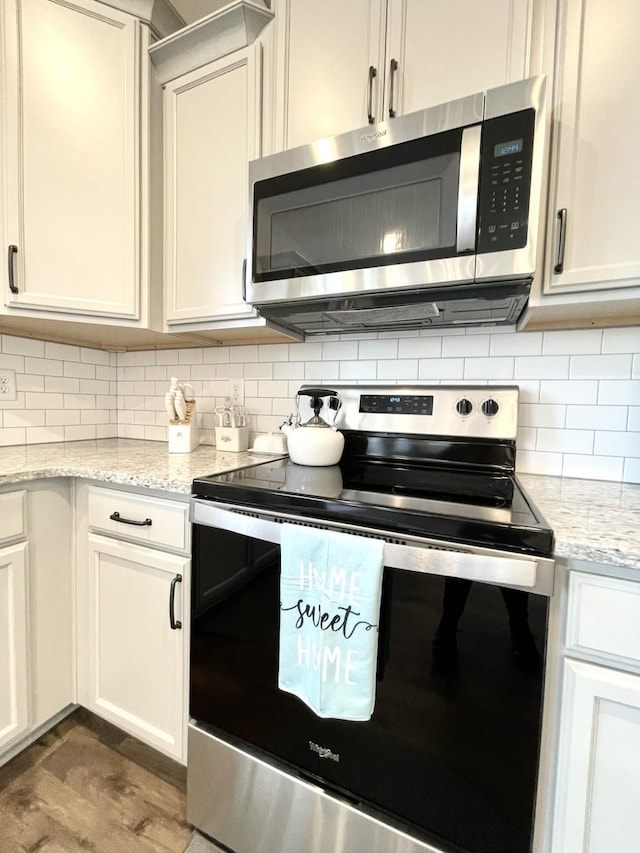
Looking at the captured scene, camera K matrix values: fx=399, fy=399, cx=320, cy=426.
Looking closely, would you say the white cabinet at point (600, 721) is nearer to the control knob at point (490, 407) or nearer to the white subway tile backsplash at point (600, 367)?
the control knob at point (490, 407)

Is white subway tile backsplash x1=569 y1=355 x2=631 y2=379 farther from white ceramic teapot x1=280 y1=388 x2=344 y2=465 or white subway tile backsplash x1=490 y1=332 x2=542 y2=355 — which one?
white ceramic teapot x1=280 y1=388 x2=344 y2=465

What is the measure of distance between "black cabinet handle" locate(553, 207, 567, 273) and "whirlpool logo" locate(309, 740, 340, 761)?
1253 millimetres

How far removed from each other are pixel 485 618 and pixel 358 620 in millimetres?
238

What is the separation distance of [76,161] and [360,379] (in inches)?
49.7

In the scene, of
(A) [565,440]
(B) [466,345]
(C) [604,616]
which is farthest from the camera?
(B) [466,345]

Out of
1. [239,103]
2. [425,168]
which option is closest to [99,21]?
[239,103]

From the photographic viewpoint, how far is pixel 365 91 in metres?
1.12

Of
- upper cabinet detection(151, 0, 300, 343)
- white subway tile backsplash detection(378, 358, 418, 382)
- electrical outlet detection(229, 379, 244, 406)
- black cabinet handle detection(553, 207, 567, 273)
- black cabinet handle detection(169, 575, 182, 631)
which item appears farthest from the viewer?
electrical outlet detection(229, 379, 244, 406)

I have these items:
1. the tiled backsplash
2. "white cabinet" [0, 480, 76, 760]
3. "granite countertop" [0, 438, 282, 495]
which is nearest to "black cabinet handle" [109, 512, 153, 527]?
"granite countertop" [0, 438, 282, 495]

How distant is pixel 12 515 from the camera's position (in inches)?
45.6

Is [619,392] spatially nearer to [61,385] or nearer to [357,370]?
[357,370]

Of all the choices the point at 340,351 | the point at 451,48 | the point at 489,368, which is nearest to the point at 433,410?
the point at 489,368

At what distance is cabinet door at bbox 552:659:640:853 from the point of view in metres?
0.69

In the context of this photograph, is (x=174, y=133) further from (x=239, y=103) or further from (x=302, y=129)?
(x=302, y=129)
